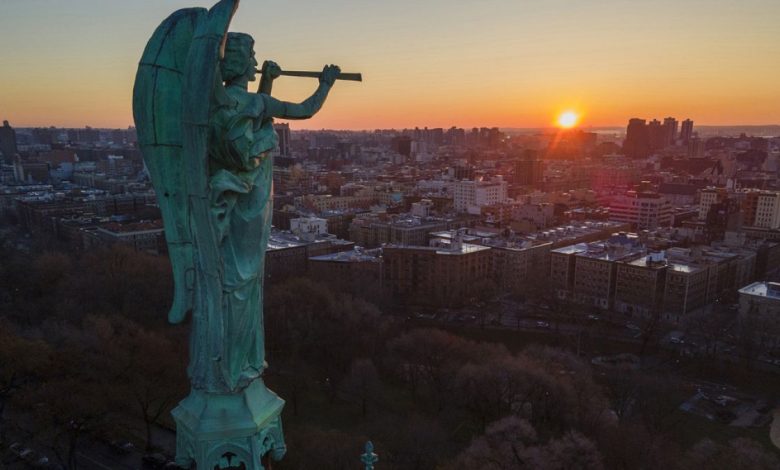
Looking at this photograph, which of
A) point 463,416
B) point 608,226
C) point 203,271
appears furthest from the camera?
point 608,226

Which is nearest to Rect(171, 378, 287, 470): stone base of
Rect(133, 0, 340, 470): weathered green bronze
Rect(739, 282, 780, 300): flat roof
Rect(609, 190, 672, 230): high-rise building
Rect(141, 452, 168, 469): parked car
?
Rect(133, 0, 340, 470): weathered green bronze

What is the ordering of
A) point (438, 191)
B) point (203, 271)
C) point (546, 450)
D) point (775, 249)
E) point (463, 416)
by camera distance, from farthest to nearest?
point (438, 191)
point (775, 249)
point (463, 416)
point (546, 450)
point (203, 271)

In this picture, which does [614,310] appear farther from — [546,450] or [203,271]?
[203,271]

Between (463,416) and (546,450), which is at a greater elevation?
(546,450)

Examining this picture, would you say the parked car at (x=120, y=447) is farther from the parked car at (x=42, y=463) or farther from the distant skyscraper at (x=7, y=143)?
the distant skyscraper at (x=7, y=143)

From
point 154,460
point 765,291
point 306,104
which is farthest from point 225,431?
point 765,291

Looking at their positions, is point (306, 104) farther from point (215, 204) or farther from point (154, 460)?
point (154, 460)

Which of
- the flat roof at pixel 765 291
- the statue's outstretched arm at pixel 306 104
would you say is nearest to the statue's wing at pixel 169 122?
the statue's outstretched arm at pixel 306 104

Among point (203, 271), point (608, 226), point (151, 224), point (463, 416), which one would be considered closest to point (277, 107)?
point (203, 271)

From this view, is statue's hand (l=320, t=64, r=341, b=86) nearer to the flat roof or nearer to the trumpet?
the trumpet
